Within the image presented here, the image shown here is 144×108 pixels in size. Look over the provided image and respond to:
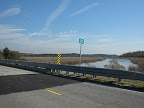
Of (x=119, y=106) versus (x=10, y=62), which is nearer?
(x=119, y=106)

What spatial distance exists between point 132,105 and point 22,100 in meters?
3.90

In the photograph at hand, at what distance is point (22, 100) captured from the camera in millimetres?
9758

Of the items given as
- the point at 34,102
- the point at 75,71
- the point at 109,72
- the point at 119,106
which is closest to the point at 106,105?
the point at 119,106

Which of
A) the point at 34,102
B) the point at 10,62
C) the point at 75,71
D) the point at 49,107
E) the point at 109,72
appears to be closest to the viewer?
the point at 49,107

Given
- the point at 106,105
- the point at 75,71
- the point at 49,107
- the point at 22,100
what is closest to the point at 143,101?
the point at 106,105

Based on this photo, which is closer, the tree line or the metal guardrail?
the metal guardrail

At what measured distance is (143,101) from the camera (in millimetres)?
9602

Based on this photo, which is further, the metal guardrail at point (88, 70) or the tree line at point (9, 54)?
the tree line at point (9, 54)

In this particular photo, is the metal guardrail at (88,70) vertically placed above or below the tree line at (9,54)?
below

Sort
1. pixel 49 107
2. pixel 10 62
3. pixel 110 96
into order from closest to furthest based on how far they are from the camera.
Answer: pixel 49 107 → pixel 110 96 → pixel 10 62

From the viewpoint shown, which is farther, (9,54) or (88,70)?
(9,54)

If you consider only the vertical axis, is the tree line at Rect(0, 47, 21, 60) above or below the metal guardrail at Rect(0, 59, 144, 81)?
above

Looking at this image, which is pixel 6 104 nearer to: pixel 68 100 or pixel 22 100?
pixel 22 100

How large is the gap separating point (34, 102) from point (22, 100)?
63cm
